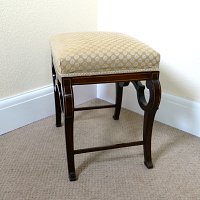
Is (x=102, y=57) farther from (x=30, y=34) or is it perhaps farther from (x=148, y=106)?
(x=30, y=34)

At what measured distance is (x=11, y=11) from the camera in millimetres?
1137

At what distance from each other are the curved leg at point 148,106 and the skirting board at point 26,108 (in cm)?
59

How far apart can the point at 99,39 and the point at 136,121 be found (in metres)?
0.63

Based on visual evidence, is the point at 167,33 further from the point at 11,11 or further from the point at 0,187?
the point at 0,187

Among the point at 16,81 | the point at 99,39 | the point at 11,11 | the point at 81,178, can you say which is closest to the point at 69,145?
the point at 81,178

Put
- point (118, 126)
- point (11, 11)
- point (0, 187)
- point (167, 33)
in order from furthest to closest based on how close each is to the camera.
Result: point (118, 126) → point (167, 33) → point (11, 11) → point (0, 187)

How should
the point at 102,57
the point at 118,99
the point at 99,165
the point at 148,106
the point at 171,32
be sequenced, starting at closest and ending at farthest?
the point at 102,57 < the point at 148,106 < the point at 99,165 < the point at 171,32 < the point at 118,99

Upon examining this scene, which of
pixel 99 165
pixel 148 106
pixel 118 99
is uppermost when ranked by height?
pixel 148 106

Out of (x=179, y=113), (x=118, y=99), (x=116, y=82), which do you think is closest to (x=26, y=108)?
(x=118, y=99)

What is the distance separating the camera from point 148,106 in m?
0.95

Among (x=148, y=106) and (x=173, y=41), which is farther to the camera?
(x=173, y=41)

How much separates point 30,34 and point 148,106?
2.29 ft

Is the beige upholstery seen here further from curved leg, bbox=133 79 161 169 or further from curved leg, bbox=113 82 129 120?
curved leg, bbox=113 82 129 120

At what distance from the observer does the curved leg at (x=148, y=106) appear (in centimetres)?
90
